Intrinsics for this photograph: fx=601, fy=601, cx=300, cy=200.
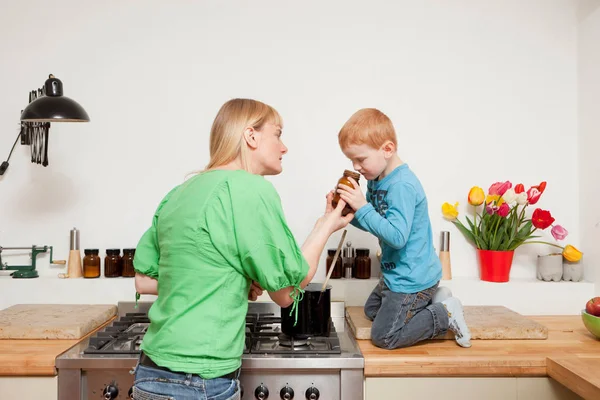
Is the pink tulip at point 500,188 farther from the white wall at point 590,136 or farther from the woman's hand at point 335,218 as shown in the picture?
the woman's hand at point 335,218

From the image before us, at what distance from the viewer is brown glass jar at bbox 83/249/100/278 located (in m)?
2.31

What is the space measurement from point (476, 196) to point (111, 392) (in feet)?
4.84

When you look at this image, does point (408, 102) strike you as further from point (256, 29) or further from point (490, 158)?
point (256, 29)

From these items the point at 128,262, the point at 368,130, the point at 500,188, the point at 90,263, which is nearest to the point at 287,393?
the point at 368,130

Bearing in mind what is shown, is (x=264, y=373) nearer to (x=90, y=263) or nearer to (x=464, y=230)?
(x=90, y=263)

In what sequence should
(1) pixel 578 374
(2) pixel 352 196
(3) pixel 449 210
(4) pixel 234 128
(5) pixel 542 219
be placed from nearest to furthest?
1. (4) pixel 234 128
2. (1) pixel 578 374
3. (2) pixel 352 196
4. (5) pixel 542 219
5. (3) pixel 449 210

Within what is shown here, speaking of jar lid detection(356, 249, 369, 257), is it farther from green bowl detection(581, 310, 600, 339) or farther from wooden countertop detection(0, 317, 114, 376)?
wooden countertop detection(0, 317, 114, 376)

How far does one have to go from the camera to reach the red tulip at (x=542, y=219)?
225cm

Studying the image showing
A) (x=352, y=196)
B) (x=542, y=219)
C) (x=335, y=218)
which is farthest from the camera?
(x=542, y=219)

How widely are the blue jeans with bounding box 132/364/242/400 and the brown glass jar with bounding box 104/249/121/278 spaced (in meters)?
1.08

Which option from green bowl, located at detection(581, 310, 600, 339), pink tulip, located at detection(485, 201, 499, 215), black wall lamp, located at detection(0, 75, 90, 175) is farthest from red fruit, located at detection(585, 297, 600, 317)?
black wall lamp, located at detection(0, 75, 90, 175)

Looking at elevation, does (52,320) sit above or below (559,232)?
below

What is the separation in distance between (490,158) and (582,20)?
64 cm

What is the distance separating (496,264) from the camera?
230 centimetres
